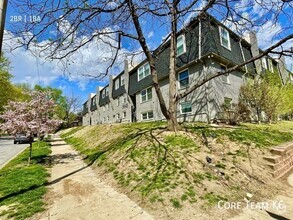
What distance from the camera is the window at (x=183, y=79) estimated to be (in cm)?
1534

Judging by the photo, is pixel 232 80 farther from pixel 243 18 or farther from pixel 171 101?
pixel 171 101

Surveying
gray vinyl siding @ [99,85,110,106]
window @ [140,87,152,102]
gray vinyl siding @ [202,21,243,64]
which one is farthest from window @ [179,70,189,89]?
gray vinyl siding @ [99,85,110,106]

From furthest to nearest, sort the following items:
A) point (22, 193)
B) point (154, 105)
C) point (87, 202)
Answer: point (154, 105), point (22, 193), point (87, 202)

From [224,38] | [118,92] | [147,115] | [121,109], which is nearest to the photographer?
[224,38]

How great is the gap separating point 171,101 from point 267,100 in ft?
32.7

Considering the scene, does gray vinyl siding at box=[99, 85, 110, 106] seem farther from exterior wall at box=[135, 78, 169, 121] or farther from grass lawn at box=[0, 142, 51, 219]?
grass lawn at box=[0, 142, 51, 219]

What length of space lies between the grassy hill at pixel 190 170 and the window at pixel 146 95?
456 inches

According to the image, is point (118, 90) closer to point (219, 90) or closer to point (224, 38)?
point (224, 38)

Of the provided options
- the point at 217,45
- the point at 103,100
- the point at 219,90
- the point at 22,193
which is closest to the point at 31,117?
the point at 22,193

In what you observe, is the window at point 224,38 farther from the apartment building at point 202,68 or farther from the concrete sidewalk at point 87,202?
the concrete sidewalk at point 87,202

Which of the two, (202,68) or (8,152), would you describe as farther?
(8,152)

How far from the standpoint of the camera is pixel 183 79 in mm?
15648

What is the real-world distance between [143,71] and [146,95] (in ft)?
9.74

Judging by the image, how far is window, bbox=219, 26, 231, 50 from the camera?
14.7m
